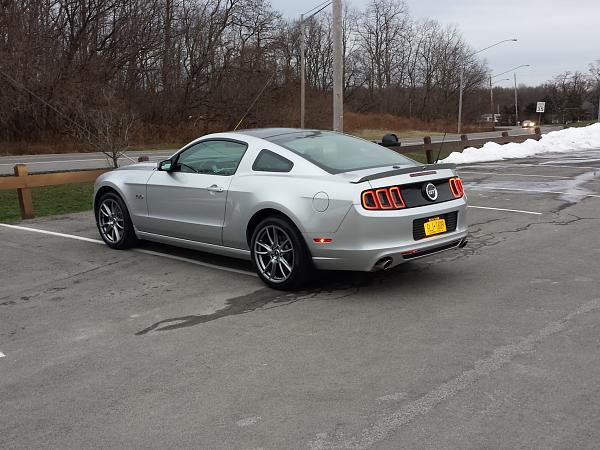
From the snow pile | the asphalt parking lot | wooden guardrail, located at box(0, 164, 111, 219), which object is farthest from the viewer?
the snow pile

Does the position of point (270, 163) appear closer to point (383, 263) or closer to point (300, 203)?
point (300, 203)

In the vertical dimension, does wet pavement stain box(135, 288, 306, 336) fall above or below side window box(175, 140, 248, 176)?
below

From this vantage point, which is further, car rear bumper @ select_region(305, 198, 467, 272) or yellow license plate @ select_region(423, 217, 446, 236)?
yellow license plate @ select_region(423, 217, 446, 236)

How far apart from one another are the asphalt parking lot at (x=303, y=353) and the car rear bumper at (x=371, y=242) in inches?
14.2

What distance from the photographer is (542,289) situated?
5.78 m

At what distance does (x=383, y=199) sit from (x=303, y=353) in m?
1.75

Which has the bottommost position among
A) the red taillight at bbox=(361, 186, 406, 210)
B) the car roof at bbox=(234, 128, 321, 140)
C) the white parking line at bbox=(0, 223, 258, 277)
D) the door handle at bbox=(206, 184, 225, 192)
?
the white parking line at bbox=(0, 223, 258, 277)

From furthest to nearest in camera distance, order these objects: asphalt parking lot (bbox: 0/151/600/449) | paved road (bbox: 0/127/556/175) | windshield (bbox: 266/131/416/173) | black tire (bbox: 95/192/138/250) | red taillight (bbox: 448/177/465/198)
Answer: paved road (bbox: 0/127/556/175), black tire (bbox: 95/192/138/250), red taillight (bbox: 448/177/465/198), windshield (bbox: 266/131/416/173), asphalt parking lot (bbox: 0/151/600/449)

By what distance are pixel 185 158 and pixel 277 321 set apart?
279 centimetres

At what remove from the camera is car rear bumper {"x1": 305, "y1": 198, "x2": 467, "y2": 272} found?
5.44 metres

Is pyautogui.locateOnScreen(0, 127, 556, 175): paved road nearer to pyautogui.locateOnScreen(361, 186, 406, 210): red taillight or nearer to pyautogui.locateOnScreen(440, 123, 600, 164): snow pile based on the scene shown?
pyautogui.locateOnScreen(440, 123, 600, 164): snow pile

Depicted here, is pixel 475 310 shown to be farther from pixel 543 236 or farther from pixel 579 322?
pixel 543 236

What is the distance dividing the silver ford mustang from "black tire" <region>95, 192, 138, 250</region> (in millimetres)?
377

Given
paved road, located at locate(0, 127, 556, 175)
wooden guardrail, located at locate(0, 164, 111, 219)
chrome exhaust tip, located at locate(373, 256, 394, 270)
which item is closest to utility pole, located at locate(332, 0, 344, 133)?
paved road, located at locate(0, 127, 556, 175)
